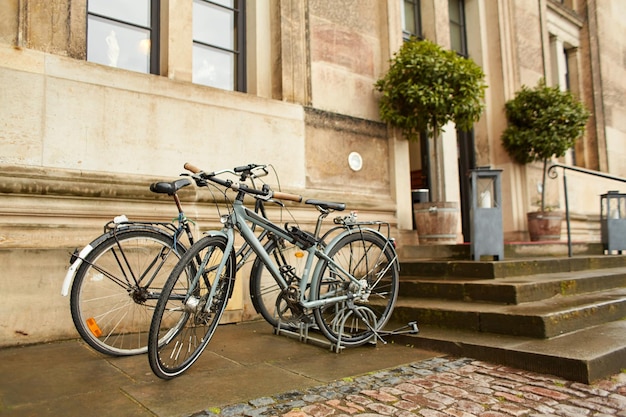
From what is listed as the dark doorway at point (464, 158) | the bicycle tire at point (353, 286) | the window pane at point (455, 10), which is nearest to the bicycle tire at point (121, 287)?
the bicycle tire at point (353, 286)

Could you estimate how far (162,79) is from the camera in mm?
4469

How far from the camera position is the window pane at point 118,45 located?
448 cm

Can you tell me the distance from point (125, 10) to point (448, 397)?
4377mm

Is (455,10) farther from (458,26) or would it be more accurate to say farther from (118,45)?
(118,45)

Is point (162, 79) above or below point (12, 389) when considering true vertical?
above

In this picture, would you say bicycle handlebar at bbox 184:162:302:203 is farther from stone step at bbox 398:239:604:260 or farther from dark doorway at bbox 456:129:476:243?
dark doorway at bbox 456:129:476:243

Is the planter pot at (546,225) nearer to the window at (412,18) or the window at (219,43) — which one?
the window at (412,18)

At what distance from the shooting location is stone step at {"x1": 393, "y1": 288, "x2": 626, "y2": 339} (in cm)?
343

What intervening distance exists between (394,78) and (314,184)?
1.69 meters

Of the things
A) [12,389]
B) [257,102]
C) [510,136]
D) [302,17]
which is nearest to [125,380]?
[12,389]

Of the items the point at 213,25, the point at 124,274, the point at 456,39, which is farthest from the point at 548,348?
the point at 456,39

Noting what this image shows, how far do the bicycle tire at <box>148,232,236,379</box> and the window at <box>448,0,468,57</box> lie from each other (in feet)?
22.4

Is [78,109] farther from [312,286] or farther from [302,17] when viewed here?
[302,17]

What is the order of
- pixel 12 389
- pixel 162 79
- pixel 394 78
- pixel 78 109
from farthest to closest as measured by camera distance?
pixel 394 78
pixel 162 79
pixel 78 109
pixel 12 389
